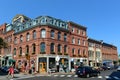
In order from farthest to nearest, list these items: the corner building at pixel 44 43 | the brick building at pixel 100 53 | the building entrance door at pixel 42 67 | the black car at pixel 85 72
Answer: the brick building at pixel 100 53 → the corner building at pixel 44 43 → the building entrance door at pixel 42 67 → the black car at pixel 85 72

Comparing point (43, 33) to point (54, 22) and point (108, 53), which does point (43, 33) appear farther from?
point (108, 53)

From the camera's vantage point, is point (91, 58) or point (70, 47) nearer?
point (70, 47)

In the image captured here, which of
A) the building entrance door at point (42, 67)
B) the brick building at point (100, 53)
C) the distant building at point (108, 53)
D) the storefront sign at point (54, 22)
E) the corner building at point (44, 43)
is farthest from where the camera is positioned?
the distant building at point (108, 53)

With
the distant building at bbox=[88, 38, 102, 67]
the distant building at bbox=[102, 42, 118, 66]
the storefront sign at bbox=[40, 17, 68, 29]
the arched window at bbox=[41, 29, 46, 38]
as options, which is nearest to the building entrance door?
the arched window at bbox=[41, 29, 46, 38]

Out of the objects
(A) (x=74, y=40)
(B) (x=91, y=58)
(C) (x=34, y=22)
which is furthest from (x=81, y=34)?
(C) (x=34, y=22)

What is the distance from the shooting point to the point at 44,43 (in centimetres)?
4466

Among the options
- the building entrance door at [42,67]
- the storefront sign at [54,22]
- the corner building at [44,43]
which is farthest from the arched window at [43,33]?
the building entrance door at [42,67]

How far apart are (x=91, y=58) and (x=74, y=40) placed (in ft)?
37.5

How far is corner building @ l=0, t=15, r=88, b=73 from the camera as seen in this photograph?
147 feet

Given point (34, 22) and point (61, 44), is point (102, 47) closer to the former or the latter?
point (61, 44)

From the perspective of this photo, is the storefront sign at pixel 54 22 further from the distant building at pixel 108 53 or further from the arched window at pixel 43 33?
the distant building at pixel 108 53

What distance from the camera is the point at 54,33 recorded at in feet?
152

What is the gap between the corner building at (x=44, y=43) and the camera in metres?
44.7

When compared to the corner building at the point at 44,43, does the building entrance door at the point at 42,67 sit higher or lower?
lower
